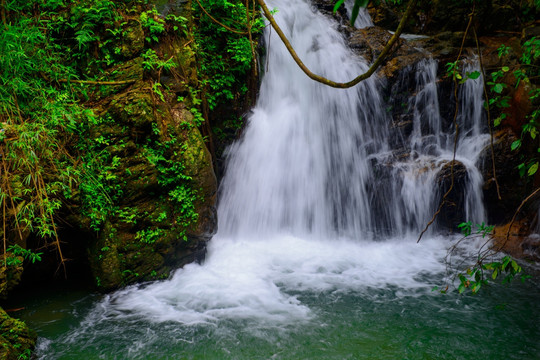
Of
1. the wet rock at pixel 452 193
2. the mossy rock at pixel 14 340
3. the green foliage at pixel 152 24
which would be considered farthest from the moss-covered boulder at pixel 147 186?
the wet rock at pixel 452 193

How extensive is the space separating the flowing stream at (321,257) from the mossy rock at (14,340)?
209 mm

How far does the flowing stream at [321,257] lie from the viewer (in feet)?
11.1

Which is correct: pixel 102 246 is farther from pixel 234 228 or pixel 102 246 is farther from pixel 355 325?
pixel 355 325

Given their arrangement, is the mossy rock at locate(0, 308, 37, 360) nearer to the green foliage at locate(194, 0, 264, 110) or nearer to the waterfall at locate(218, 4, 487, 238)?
the waterfall at locate(218, 4, 487, 238)

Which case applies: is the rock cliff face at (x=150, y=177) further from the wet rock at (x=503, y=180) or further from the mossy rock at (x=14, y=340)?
the wet rock at (x=503, y=180)

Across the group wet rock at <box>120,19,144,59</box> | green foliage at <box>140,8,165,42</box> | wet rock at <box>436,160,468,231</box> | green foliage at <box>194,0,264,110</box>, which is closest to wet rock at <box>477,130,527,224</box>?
wet rock at <box>436,160,468,231</box>

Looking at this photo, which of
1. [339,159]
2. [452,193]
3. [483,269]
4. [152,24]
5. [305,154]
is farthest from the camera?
[339,159]

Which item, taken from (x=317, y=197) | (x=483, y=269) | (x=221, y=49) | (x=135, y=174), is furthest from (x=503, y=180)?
(x=135, y=174)

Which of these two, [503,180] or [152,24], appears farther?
[503,180]

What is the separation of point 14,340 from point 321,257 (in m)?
3.94

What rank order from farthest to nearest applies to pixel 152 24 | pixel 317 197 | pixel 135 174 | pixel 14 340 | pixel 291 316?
pixel 317 197
pixel 152 24
pixel 135 174
pixel 291 316
pixel 14 340

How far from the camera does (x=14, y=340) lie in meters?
2.91

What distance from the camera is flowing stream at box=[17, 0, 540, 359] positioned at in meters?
3.39

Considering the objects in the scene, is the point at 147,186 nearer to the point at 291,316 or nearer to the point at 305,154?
the point at 291,316
